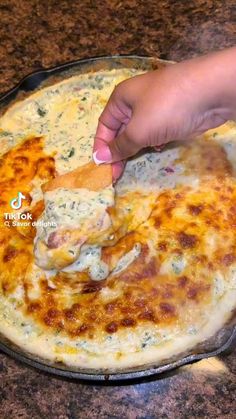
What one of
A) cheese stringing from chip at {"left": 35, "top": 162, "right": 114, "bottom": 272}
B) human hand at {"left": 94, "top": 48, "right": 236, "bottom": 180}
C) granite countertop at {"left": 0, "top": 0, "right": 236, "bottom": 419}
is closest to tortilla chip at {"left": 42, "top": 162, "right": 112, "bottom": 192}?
cheese stringing from chip at {"left": 35, "top": 162, "right": 114, "bottom": 272}

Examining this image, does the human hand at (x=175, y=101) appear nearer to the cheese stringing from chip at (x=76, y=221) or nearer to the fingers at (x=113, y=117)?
the fingers at (x=113, y=117)

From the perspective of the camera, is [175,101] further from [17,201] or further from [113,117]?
[17,201]

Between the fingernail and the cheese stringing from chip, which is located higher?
the fingernail

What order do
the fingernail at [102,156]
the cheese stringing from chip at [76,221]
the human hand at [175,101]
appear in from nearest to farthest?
the human hand at [175,101] < the cheese stringing from chip at [76,221] < the fingernail at [102,156]

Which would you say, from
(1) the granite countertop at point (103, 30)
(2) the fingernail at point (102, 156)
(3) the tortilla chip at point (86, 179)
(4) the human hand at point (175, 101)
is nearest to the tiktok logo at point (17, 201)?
(3) the tortilla chip at point (86, 179)

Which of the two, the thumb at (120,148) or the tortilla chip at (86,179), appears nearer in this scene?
the thumb at (120,148)

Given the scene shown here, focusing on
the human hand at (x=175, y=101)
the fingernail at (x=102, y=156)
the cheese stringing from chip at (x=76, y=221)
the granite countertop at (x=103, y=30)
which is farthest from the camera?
the granite countertop at (x=103, y=30)

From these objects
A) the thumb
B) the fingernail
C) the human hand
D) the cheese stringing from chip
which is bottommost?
the cheese stringing from chip

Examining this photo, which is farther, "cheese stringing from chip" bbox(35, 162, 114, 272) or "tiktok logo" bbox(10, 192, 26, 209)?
"tiktok logo" bbox(10, 192, 26, 209)

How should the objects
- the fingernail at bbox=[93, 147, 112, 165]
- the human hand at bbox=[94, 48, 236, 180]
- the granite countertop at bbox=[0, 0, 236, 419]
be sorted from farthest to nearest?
the granite countertop at bbox=[0, 0, 236, 419], the fingernail at bbox=[93, 147, 112, 165], the human hand at bbox=[94, 48, 236, 180]

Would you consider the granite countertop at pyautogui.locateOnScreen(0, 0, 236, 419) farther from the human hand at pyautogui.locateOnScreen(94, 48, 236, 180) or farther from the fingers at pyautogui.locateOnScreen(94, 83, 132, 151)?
the human hand at pyautogui.locateOnScreen(94, 48, 236, 180)
